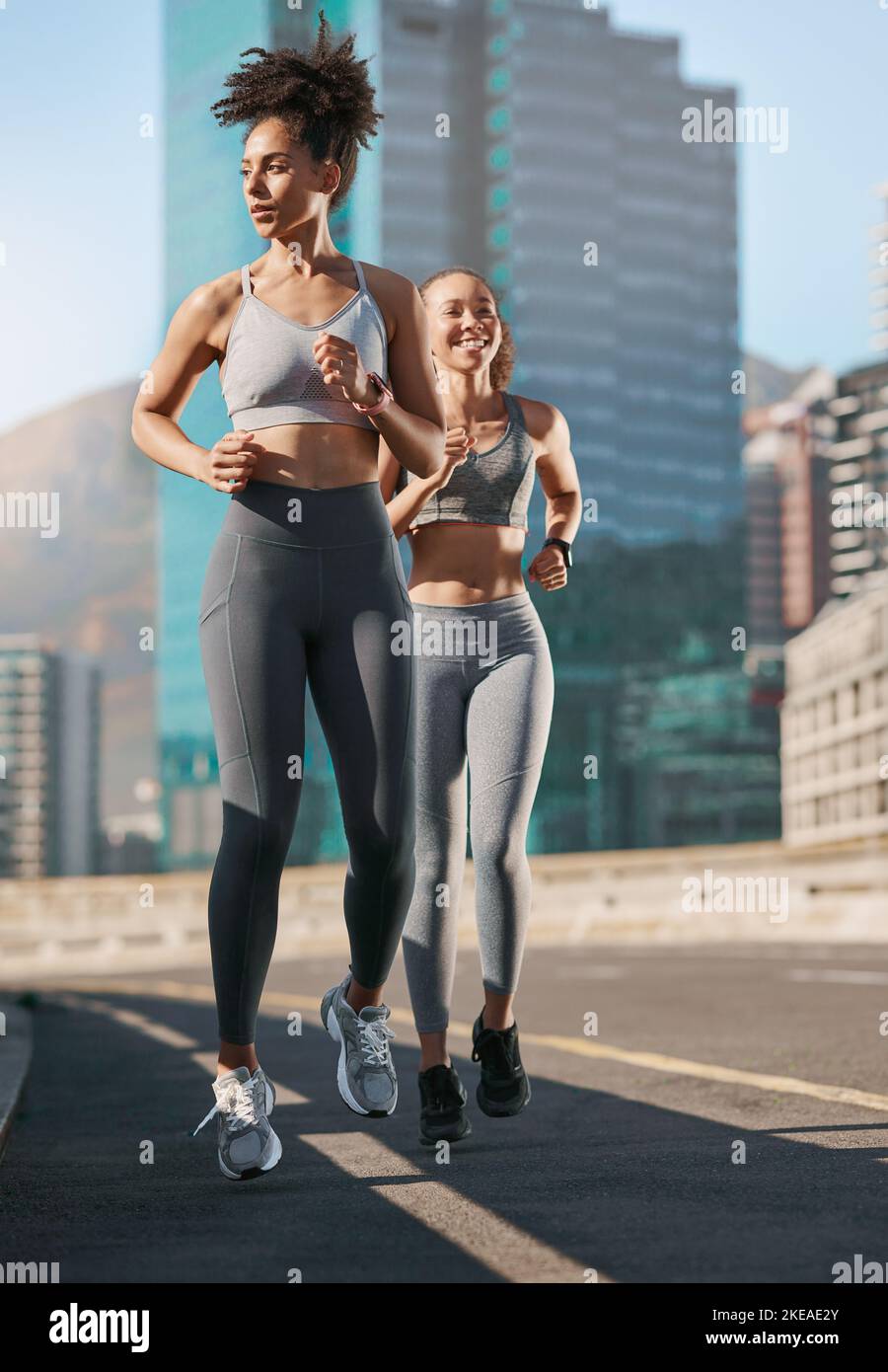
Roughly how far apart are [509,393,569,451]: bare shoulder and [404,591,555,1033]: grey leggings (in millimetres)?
537

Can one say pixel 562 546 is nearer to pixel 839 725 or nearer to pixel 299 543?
pixel 299 543

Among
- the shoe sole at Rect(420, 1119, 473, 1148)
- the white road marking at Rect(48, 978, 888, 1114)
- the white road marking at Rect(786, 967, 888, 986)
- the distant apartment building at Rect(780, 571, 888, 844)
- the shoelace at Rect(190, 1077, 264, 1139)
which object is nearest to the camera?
the shoelace at Rect(190, 1077, 264, 1139)

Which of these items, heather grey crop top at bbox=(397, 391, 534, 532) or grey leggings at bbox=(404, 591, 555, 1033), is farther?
heather grey crop top at bbox=(397, 391, 534, 532)

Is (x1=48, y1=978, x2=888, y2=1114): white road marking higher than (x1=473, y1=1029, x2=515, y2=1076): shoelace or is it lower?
lower

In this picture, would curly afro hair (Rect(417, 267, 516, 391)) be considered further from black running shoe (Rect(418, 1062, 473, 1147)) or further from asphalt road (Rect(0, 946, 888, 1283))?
asphalt road (Rect(0, 946, 888, 1283))

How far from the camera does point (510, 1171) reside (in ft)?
14.5

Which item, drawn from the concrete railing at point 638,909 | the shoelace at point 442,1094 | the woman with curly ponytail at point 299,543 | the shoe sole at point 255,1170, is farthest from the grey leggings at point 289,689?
the concrete railing at point 638,909

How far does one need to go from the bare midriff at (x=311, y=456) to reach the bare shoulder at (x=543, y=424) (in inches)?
42.3

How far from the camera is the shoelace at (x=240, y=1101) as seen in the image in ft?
13.9

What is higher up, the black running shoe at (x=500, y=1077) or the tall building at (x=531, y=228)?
the tall building at (x=531, y=228)

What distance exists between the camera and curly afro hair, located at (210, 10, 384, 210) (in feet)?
15.0

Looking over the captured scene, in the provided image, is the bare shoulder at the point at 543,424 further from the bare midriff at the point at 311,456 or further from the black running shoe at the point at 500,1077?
the black running shoe at the point at 500,1077

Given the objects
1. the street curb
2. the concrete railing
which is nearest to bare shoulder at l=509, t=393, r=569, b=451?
the street curb
